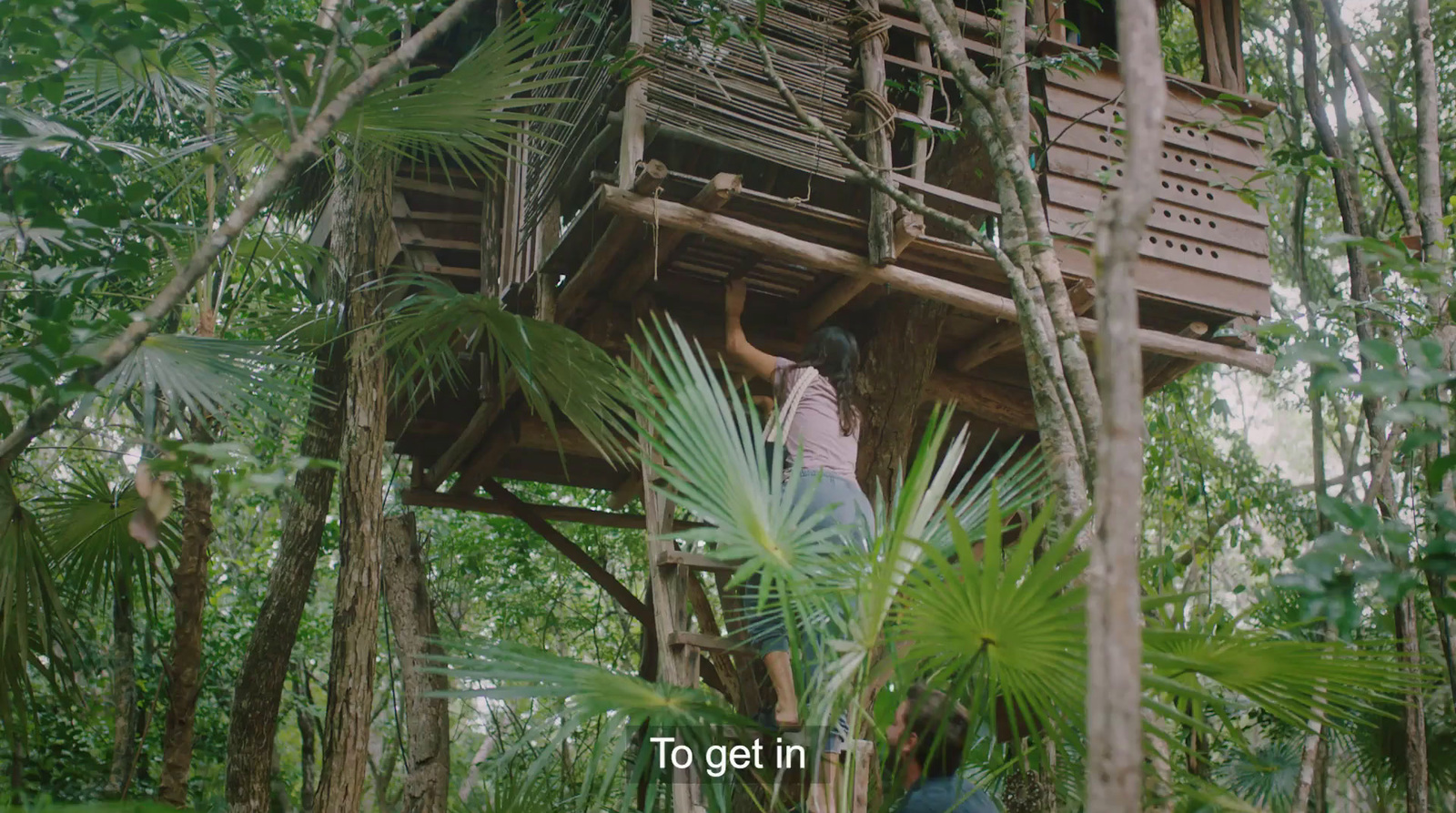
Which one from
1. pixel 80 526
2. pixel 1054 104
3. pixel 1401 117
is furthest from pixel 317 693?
pixel 1401 117

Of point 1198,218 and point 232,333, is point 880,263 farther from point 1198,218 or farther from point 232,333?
point 232,333

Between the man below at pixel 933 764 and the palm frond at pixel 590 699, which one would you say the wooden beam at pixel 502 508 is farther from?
the palm frond at pixel 590 699

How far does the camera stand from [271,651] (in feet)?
15.4

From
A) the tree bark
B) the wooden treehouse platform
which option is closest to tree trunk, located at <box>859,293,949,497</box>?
the wooden treehouse platform

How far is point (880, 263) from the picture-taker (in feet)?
15.5

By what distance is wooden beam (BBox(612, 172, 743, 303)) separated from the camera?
13.9ft

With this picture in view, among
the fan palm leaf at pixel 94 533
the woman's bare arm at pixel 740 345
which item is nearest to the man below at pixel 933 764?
the woman's bare arm at pixel 740 345

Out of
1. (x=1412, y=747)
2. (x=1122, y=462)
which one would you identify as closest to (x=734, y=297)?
(x=1412, y=747)

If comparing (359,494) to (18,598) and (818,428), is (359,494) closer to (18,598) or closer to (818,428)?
(18,598)

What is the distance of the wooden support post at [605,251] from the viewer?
13.8 feet

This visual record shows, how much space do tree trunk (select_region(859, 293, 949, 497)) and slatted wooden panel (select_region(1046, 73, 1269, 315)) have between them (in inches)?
28.4

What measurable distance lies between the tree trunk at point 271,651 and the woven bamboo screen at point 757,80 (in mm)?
1733

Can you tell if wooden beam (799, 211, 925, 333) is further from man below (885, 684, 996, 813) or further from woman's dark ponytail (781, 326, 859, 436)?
man below (885, 684, 996, 813)

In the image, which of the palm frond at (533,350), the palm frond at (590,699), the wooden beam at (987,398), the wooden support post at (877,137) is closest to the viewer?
the palm frond at (590,699)
